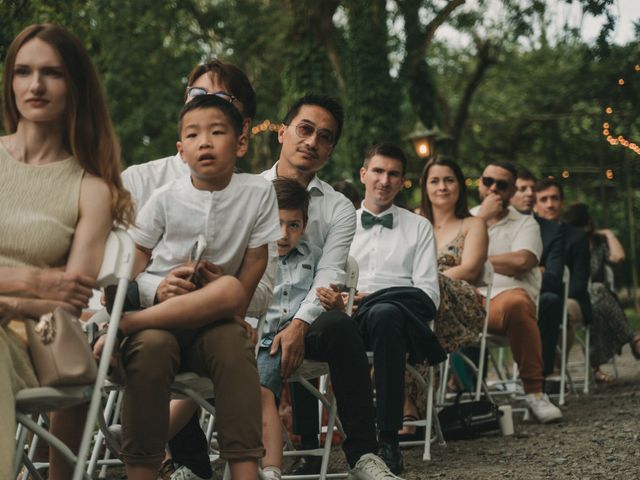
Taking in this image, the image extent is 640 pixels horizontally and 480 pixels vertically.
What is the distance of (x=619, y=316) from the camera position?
11062 millimetres

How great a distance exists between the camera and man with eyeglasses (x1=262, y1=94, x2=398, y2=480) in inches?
195

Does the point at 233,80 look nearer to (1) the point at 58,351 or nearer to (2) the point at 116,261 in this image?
(2) the point at 116,261

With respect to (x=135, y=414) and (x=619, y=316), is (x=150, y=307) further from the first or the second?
(x=619, y=316)

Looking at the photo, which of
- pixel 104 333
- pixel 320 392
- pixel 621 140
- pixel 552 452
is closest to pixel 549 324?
pixel 621 140

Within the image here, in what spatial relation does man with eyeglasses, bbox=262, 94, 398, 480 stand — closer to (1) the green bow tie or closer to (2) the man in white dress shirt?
(2) the man in white dress shirt

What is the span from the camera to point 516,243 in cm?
873

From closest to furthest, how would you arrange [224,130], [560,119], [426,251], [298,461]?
[224,130]
[298,461]
[426,251]
[560,119]

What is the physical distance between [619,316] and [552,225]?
180 cm

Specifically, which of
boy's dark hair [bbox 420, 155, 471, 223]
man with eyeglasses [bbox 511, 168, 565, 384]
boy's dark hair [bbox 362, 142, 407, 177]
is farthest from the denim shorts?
man with eyeglasses [bbox 511, 168, 565, 384]

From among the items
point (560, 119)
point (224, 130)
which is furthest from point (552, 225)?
point (560, 119)

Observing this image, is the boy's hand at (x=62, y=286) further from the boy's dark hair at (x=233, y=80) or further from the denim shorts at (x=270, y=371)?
the boy's dark hair at (x=233, y=80)

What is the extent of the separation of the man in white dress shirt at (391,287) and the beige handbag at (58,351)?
2592 millimetres

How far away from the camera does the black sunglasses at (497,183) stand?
8.89 metres

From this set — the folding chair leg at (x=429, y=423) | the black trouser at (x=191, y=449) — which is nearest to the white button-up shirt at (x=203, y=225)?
the black trouser at (x=191, y=449)
